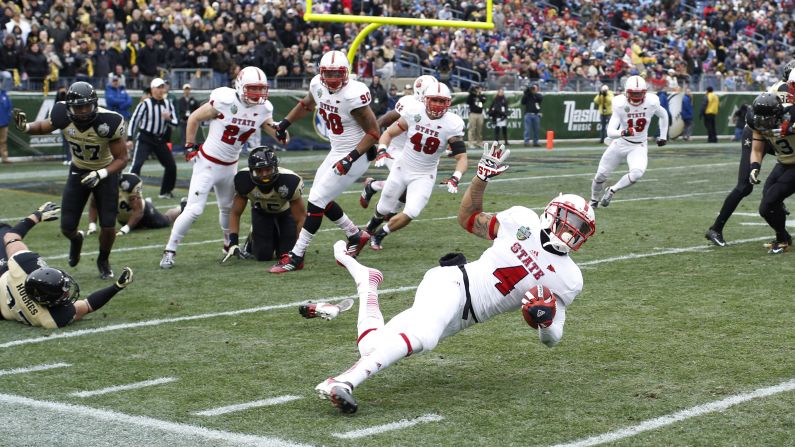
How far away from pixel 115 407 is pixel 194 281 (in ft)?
12.3

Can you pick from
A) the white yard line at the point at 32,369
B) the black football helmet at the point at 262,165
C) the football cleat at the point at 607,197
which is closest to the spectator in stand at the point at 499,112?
the football cleat at the point at 607,197

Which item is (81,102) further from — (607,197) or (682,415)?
(607,197)

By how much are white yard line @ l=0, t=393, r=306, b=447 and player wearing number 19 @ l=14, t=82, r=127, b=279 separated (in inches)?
139

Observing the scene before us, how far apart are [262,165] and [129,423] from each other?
4.75m

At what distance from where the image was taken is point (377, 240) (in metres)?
10.7

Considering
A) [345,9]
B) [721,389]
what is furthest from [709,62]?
[721,389]

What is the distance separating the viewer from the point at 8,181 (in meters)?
17.2

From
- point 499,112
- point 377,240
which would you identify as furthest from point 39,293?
point 499,112

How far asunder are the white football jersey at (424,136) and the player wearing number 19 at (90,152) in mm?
2796

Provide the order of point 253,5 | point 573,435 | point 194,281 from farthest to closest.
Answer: point 253,5 → point 194,281 → point 573,435

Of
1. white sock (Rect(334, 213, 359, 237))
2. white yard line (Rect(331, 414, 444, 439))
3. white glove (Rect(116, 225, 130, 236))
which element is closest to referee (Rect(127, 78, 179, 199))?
white glove (Rect(116, 225, 130, 236))

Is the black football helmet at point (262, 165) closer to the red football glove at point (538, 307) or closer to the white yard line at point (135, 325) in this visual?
the white yard line at point (135, 325)

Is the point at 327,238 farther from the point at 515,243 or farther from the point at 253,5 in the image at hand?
the point at 253,5

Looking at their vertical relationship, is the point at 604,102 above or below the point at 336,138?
below
